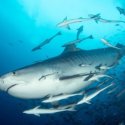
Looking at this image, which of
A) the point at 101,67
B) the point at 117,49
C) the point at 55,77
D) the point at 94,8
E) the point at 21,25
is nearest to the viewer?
the point at 55,77

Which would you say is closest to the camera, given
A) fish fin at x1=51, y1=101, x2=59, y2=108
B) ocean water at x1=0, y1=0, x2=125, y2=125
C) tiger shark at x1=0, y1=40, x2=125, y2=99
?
tiger shark at x1=0, y1=40, x2=125, y2=99

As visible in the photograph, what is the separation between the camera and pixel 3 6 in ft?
146

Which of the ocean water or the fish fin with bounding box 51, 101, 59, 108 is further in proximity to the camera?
the ocean water

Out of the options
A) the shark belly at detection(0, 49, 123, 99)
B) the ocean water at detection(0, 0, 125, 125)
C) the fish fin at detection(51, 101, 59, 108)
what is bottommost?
the fish fin at detection(51, 101, 59, 108)

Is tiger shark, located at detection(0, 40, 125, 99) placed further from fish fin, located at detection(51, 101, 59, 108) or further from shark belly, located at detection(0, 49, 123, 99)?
fish fin, located at detection(51, 101, 59, 108)

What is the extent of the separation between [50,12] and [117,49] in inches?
1934

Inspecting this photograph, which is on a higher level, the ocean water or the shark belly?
the ocean water

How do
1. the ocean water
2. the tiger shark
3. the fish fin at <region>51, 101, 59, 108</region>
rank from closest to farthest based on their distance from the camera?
the tiger shark < the fish fin at <region>51, 101, 59, 108</region> < the ocean water

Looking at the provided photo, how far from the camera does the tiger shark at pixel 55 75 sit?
4.11 metres

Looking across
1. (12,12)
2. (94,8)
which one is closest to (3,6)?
(12,12)

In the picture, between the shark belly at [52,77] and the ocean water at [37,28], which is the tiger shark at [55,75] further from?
the ocean water at [37,28]

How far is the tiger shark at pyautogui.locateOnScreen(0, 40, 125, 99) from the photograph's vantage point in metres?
4.11

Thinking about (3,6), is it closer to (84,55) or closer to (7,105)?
(7,105)

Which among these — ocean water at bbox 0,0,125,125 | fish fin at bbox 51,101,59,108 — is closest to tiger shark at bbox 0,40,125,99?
fish fin at bbox 51,101,59,108
